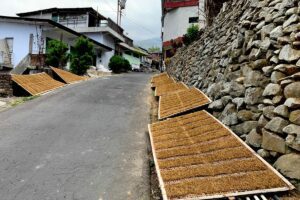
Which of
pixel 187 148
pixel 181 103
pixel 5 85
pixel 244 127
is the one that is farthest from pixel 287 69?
pixel 5 85

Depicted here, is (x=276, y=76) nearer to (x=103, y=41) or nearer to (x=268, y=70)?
(x=268, y=70)

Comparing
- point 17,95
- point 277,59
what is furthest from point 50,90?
point 277,59

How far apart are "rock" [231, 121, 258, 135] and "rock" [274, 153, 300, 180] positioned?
4.52 feet

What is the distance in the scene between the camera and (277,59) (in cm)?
648

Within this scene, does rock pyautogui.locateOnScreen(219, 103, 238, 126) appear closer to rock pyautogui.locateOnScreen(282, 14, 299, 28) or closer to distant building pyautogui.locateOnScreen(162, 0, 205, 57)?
rock pyautogui.locateOnScreen(282, 14, 299, 28)

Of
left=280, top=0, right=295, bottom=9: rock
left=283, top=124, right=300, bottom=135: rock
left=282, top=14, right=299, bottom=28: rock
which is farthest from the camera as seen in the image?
left=280, top=0, right=295, bottom=9: rock

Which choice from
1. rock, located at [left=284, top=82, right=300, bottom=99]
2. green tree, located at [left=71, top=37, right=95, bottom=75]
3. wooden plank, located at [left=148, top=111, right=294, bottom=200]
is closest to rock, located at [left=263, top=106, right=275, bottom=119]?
rock, located at [left=284, top=82, right=300, bottom=99]

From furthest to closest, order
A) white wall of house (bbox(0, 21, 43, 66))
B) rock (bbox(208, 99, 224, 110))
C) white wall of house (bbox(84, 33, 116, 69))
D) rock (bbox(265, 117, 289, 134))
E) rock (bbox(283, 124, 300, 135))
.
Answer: white wall of house (bbox(84, 33, 116, 69)), white wall of house (bbox(0, 21, 43, 66)), rock (bbox(208, 99, 224, 110)), rock (bbox(265, 117, 289, 134)), rock (bbox(283, 124, 300, 135))

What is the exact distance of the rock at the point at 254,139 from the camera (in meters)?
6.17

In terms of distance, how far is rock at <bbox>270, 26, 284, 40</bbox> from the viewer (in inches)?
262

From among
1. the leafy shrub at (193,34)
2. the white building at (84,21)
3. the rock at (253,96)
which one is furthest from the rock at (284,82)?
the white building at (84,21)

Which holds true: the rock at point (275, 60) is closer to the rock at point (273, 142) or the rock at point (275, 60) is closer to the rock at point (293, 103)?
the rock at point (293, 103)

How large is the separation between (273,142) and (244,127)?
1.28 m

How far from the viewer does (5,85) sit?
1516 centimetres
